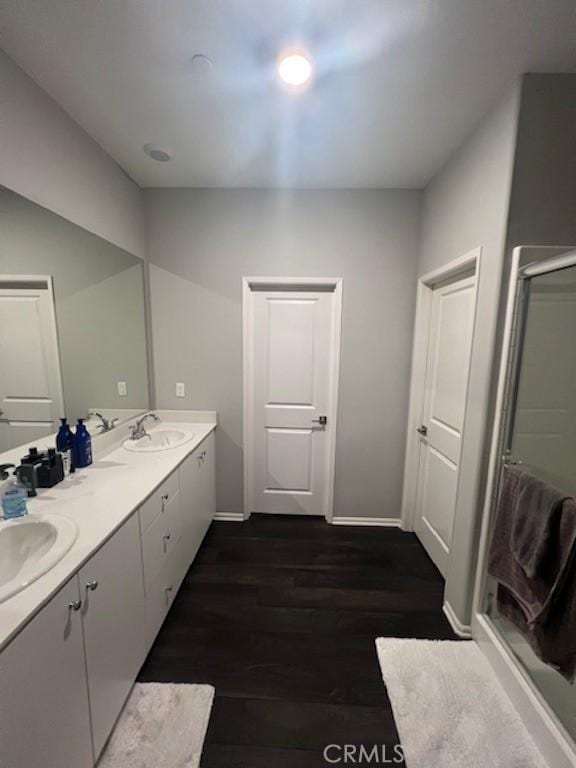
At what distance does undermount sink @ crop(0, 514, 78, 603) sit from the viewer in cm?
112

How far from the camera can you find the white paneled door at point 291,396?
2.58 meters

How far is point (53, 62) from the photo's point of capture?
4.38ft

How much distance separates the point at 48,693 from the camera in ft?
2.91

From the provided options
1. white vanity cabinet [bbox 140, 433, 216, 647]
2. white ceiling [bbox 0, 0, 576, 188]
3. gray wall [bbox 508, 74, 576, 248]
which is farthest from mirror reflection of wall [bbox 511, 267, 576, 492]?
white vanity cabinet [bbox 140, 433, 216, 647]

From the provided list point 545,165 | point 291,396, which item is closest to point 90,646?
point 291,396

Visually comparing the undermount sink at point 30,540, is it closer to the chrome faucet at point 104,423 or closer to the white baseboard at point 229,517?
the chrome faucet at point 104,423

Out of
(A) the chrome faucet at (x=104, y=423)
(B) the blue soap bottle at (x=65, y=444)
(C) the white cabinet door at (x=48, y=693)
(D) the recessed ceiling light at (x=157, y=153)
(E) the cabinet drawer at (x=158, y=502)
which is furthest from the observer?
(A) the chrome faucet at (x=104, y=423)

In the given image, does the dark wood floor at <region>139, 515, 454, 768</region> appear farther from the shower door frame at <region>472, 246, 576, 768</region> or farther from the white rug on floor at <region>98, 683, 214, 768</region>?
the shower door frame at <region>472, 246, 576, 768</region>

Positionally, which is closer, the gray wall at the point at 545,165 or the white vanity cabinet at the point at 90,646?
the white vanity cabinet at the point at 90,646

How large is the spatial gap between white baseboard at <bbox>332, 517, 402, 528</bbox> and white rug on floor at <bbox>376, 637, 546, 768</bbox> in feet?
3.43

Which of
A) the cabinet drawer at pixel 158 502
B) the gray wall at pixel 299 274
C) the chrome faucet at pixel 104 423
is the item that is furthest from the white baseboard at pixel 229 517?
the chrome faucet at pixel 104 423

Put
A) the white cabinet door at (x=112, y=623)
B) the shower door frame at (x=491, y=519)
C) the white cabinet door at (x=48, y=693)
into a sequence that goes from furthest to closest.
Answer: the shower door frame at (x=491, y=519), the white cabinet door at (x=112, y=623), the white cabinet door at (x=48, y=693)

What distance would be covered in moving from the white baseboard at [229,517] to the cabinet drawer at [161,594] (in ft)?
2.89

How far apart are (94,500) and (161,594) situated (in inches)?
25.7
